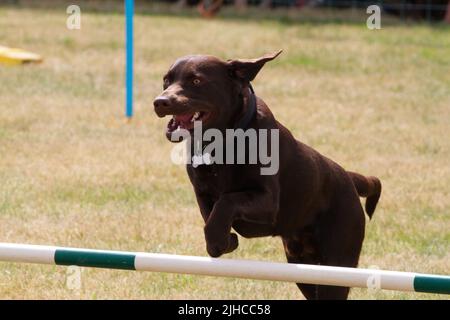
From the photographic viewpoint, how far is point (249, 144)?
4289 millimetres

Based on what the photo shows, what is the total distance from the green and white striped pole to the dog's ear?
75 cm

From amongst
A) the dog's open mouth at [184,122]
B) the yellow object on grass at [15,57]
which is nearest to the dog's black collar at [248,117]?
the dog's open mouth at [184,122]

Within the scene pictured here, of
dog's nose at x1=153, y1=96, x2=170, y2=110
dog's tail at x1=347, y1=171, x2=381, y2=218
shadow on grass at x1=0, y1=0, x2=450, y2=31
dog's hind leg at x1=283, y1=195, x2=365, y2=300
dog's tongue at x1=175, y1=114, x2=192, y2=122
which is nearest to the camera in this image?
dog's nose at x1=153, y1=96, x2=170, y2=110

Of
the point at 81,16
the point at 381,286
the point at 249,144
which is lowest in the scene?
the point at 81,16

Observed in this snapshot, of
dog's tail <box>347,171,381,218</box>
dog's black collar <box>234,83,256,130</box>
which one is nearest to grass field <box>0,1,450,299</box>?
dog's tail <box>347,171,381,218</box>

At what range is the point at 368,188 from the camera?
510cm

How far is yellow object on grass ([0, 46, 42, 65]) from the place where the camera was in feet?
41.9

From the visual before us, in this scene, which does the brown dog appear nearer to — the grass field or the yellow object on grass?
the grass field

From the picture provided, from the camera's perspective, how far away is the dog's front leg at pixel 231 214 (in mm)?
4129

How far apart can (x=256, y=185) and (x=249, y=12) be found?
1401 centimetres

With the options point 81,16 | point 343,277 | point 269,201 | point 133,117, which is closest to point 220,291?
point 269,201

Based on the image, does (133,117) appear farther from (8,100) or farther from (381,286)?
(381,286)

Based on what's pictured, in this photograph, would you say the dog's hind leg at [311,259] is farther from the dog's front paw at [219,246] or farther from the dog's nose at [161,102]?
the dog's nose at [161,102]
